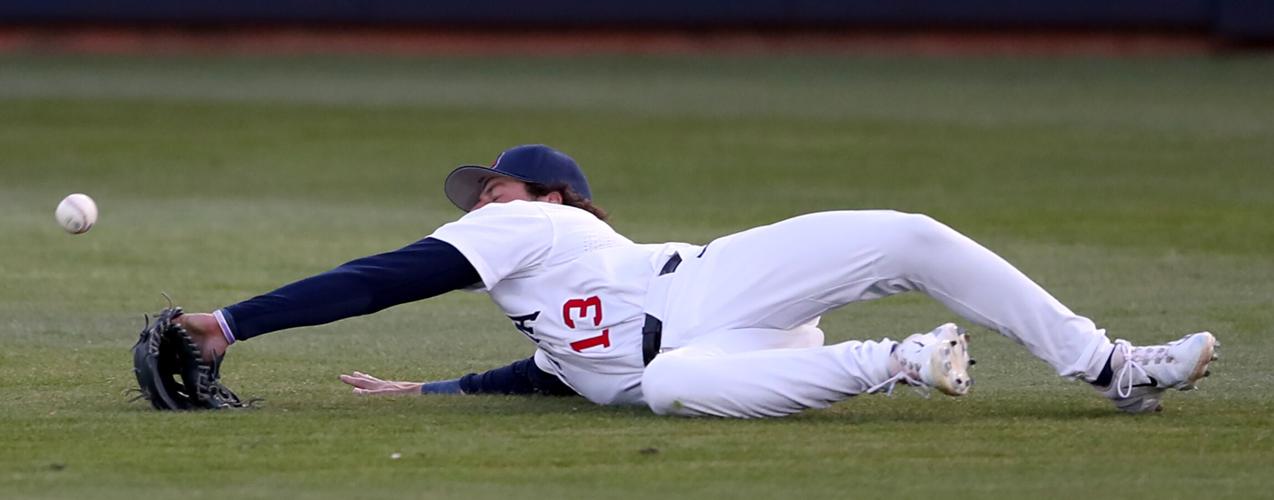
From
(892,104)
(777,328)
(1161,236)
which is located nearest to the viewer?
(777,328)

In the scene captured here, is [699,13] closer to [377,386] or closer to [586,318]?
[377,386]

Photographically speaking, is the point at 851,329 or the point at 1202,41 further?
the point at 1202,41

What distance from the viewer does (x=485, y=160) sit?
17281 millimetres

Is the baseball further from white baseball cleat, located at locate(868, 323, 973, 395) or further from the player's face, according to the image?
white baseball cleat, located at locate(868, 323, 973, 395)

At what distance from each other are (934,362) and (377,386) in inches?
75.1

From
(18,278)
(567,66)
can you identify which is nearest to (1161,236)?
(18,278)

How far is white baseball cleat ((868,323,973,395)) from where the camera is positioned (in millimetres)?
5188

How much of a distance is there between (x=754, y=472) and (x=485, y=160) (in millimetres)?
12629

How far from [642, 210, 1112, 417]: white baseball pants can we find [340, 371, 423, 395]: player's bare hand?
0.94m

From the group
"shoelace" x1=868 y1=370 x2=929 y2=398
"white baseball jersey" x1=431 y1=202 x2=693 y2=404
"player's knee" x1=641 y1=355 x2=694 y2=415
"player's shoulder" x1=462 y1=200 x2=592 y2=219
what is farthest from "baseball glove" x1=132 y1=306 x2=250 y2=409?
"shoelace" x1=868 y1=370 x2=929 y2=398

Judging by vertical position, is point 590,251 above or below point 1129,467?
above

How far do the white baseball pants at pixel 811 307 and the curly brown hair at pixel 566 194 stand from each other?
0.57 m

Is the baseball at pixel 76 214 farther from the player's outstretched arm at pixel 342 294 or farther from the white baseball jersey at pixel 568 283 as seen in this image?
the white baseball jersey at pixel 568 283

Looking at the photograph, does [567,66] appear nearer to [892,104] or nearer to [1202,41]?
[892,104]
